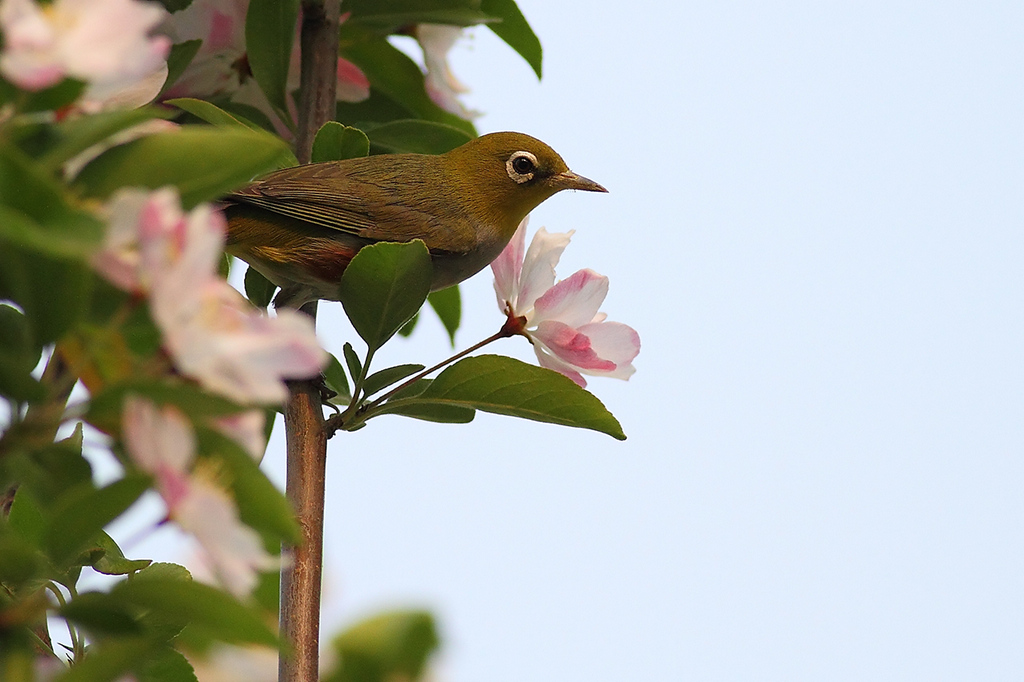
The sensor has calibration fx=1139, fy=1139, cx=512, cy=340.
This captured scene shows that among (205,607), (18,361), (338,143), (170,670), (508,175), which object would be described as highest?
(508,175)

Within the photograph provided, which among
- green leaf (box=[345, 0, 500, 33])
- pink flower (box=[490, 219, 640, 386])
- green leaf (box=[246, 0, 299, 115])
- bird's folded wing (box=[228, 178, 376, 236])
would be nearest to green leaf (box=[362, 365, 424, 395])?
pink flower (box=[490, 219, 640, 386])

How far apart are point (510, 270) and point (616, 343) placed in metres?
0.20

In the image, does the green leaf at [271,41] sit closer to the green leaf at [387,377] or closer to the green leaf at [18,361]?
the green leaf at [387,377]

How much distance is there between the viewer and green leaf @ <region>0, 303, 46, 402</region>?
2.70 feet

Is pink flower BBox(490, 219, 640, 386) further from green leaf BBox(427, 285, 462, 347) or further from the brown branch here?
green leaf BBox(427, 285, 462, 347)

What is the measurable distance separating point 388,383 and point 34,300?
83 cm

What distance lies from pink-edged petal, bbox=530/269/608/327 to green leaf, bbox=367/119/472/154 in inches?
23.0

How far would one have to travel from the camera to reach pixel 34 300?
81cm

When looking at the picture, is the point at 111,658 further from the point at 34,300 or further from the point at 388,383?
the point at 388,383

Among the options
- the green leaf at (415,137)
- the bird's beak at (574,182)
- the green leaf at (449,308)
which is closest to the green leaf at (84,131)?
the green leaf at (415,137)

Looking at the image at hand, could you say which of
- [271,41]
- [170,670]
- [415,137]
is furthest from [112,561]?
[415,137]

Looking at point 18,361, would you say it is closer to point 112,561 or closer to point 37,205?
point 37,205

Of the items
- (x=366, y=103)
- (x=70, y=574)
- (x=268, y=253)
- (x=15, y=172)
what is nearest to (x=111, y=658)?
(x=15, y=172)

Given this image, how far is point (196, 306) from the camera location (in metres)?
0.77
